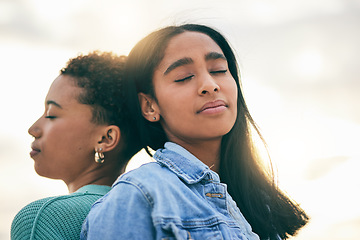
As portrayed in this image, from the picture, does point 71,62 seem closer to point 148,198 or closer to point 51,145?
point 51,145

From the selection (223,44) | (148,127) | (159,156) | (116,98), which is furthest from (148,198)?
(223,44)

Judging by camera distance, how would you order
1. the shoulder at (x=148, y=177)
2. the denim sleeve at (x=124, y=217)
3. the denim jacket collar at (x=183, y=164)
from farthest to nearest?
the denim jacket collar at (x=183, y=164) < the shoulder at (x=148, y=177) < the denim sleeve at (x=124, y=217)

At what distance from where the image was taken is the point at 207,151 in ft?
8.66

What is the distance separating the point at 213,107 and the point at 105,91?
84 cm

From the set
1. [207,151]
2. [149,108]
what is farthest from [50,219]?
[207,151]

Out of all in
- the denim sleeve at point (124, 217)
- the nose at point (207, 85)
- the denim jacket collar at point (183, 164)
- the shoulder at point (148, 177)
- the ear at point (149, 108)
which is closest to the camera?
the denim sleeve at point (124, 217)

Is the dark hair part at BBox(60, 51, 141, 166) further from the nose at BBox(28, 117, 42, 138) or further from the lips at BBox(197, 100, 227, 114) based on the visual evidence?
the lips at BBox(197, 100, 227, 114)

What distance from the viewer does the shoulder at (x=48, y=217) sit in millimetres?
2236

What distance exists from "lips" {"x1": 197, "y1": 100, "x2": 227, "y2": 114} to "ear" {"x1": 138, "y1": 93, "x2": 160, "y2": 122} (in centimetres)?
32

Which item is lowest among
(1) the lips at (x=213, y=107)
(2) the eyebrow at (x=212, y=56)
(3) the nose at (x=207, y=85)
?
(1) the lips at (x=213, y=107)

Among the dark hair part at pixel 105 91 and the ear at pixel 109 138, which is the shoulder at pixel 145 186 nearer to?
the ear at pixel 109 138

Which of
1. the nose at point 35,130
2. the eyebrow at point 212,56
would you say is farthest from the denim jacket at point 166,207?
the nose at point 35,130

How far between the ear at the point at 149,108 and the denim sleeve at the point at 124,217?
717 millimetres

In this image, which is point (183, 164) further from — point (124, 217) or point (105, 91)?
point (105, 91)
